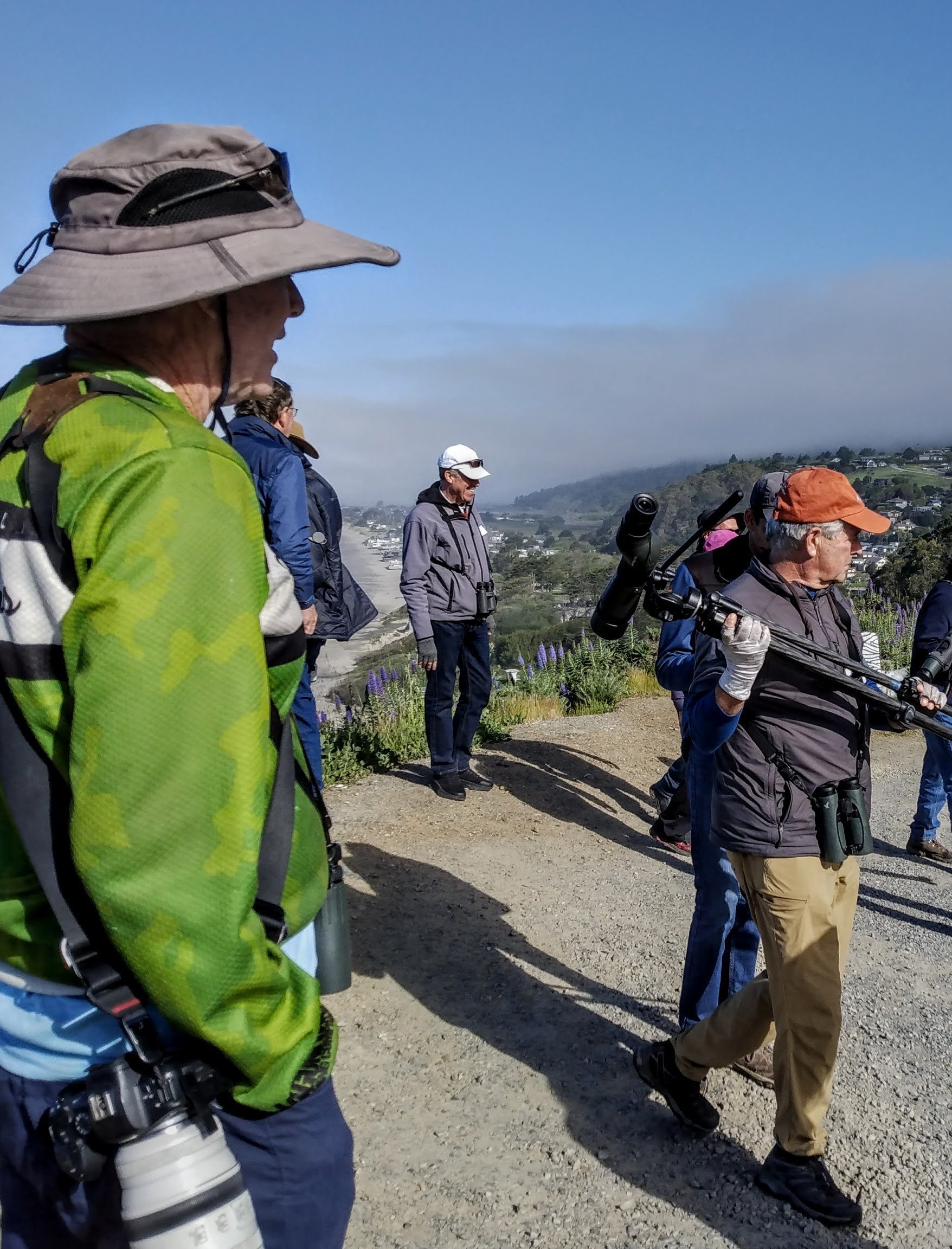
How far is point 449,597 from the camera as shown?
6.88m

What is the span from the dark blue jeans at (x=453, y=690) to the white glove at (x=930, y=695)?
3.93 m

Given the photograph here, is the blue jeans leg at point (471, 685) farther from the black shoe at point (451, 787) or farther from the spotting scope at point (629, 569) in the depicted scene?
the spotting scope at point (629, 569)

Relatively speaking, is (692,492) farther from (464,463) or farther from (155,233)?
(155,233)

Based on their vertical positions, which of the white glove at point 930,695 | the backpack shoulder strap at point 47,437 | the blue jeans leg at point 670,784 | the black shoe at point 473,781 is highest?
the backpack shoulder strap at point 47,437

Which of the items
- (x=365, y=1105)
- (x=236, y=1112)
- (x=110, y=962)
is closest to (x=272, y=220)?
(x=110, y=962)

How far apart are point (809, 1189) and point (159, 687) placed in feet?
9.46

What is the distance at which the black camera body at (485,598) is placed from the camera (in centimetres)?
698

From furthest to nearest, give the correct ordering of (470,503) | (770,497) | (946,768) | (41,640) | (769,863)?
(470,503), (946,768), (770,497), (769,863), (41,640)

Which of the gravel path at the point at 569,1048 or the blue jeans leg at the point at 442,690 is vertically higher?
the blue jeans leg at the point at 442,690

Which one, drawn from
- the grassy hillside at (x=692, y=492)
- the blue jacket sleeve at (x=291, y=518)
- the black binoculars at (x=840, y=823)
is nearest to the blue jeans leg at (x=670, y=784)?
the blue jacket sleeve at (x=291, y=518)

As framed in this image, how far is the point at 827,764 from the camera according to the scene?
10.2 feet

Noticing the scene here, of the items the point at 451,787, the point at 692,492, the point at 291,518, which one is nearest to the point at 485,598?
the point at 451,787

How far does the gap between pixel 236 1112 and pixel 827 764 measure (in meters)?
2.26

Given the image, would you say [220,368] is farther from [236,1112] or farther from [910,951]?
[910,951]
